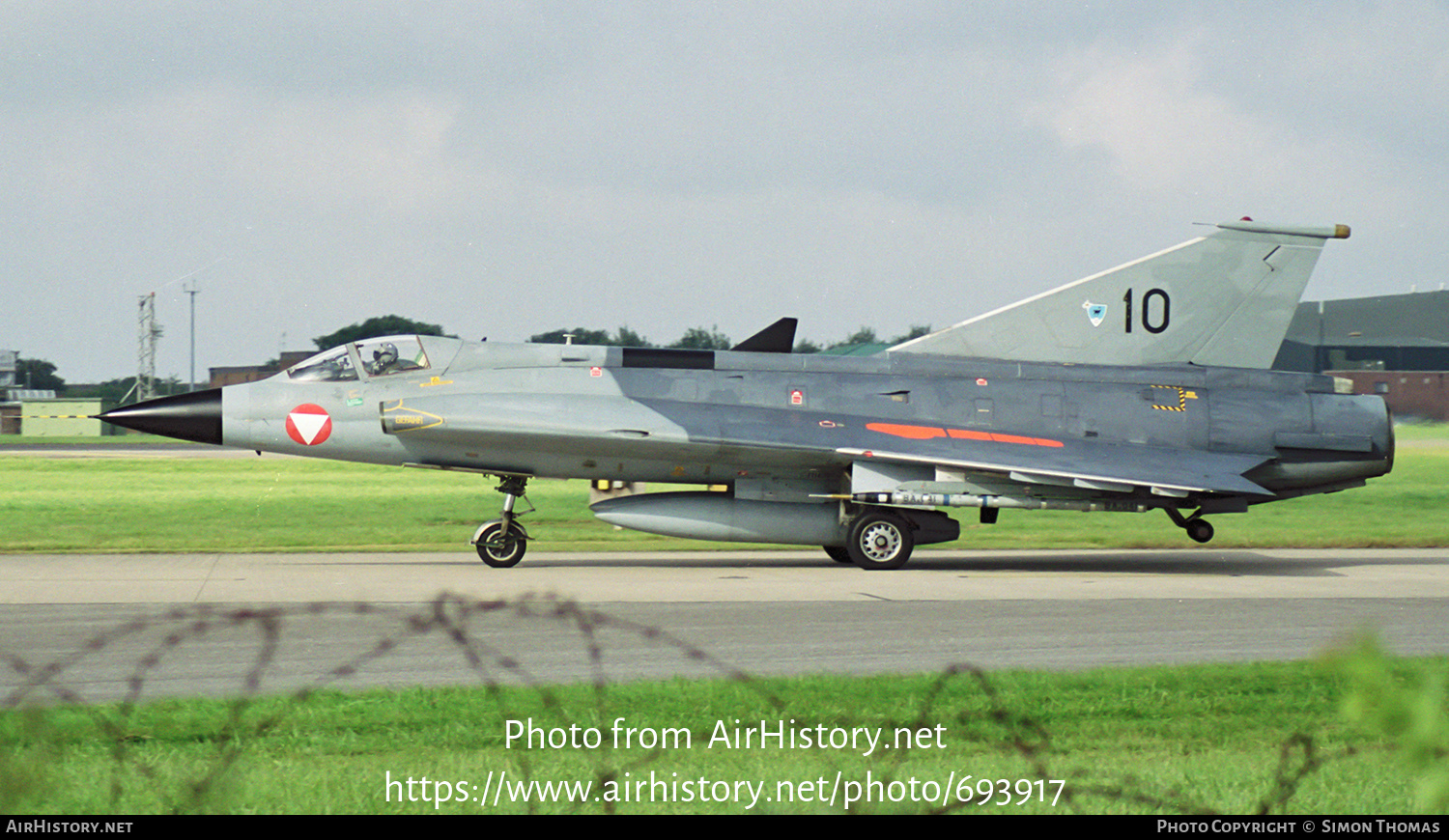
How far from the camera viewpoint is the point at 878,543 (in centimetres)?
1656

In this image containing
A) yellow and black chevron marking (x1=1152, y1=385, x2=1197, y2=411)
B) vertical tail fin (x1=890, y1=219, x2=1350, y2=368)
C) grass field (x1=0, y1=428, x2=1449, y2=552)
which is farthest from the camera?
grass field (x1=0, y1=428, x2=1449, y2=552)

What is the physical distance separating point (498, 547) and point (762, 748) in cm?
1075

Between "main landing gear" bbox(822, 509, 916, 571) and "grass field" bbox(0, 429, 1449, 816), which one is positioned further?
"main landing gear" bbox(822, 509, 916, 571)

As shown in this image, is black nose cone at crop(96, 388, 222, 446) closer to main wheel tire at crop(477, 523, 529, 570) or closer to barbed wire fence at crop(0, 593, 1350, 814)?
main wheel tire at crop(477, 523, 529, 570)

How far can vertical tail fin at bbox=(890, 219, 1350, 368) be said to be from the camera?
18.2 meters

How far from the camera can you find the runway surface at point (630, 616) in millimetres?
8562

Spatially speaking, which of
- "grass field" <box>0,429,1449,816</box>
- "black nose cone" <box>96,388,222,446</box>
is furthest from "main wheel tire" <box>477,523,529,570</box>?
"grass field" <box>0,429,1449,816</box>

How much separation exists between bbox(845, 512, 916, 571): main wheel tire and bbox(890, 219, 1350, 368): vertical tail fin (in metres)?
2.76

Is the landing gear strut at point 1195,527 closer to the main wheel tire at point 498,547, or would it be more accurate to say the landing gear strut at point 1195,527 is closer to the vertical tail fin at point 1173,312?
the vertical tail fin at point 1173,312

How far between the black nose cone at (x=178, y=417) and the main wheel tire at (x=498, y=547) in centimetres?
362
